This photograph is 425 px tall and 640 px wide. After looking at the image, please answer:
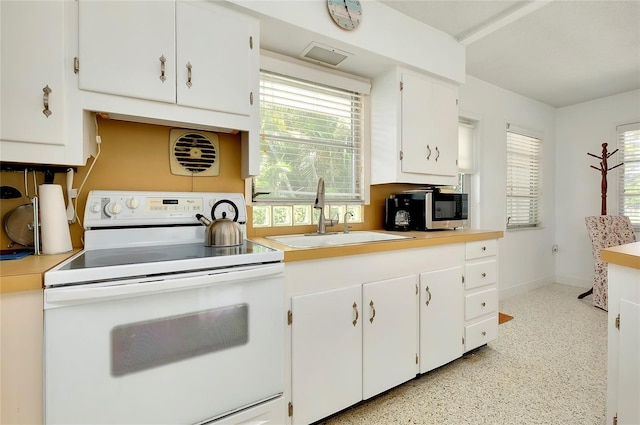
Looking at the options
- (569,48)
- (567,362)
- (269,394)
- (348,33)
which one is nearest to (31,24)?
(348,33)

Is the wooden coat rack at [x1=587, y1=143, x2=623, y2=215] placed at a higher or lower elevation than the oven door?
higher

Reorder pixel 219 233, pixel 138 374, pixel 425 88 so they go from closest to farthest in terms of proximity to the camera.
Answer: pixel 138 374 < pixel 219 233 < pixel 425 88

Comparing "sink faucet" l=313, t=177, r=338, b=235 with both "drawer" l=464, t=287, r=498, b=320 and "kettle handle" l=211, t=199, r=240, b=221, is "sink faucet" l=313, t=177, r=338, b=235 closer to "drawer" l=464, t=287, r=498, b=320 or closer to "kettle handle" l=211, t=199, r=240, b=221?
"kettle handle" l=211, t=199, r=240, b=221

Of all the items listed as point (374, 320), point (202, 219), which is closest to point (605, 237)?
point (374, 320)

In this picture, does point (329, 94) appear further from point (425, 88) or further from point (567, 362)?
point (567, 362)

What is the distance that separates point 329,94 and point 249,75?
841 mm

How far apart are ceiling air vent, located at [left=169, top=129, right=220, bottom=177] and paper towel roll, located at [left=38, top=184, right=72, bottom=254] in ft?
1.76

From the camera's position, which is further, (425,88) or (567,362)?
(425,88)

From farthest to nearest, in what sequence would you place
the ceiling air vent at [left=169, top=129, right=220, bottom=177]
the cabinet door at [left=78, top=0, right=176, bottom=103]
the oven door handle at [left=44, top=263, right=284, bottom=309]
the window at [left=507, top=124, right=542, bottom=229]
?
1. the window at [left=507, top=124, right=542, bottom=229]
2. the ceiling air vent at [left=169, top=129, right=220, bottom=177]
3. the cabinet door at [left=78, top=0, right=176, bottom=103]
4. the oven door handle at [left=44, top=263, right=284, bottom=309]

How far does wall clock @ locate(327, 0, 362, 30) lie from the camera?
1785mm

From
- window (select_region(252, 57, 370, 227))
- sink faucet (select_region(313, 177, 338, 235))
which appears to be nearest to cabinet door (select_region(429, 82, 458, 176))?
window (select_region(252, 57, 370, 227))

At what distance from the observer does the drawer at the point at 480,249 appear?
7.02 ft

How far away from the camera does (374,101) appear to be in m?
2.40

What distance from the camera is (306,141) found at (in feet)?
7.11
